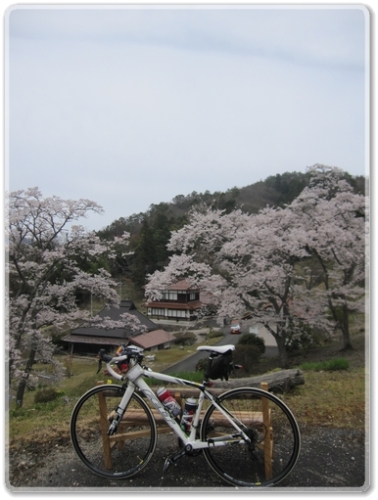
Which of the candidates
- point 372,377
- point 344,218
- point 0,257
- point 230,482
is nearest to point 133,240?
point 0,257

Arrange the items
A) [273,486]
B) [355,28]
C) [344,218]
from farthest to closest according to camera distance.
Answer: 1. [344,218]
2. [355,28]
3. [273,486]

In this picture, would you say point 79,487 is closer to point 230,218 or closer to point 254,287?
point 254,287

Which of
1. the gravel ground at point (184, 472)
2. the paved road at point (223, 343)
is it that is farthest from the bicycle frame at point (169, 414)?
the paved road at point (223, 343)

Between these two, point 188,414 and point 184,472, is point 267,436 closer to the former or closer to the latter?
point 188,414

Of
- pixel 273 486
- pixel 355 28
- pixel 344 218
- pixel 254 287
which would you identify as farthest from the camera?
pixel 254 287

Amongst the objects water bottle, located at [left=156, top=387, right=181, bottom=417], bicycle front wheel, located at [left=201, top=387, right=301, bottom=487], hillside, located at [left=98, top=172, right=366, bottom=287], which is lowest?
bicycle front wheel, located at [left=201, top=387, right=301, bottom=487]

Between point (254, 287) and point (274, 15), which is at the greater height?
point (274, 15)

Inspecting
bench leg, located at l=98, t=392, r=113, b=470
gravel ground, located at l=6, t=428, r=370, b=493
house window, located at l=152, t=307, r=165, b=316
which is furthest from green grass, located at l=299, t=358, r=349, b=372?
bench leg, located at l=98, t=392, r=113, b=470

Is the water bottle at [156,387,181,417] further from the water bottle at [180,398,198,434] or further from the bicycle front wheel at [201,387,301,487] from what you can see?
the bicycle front wheel at [201,387,301,487]
